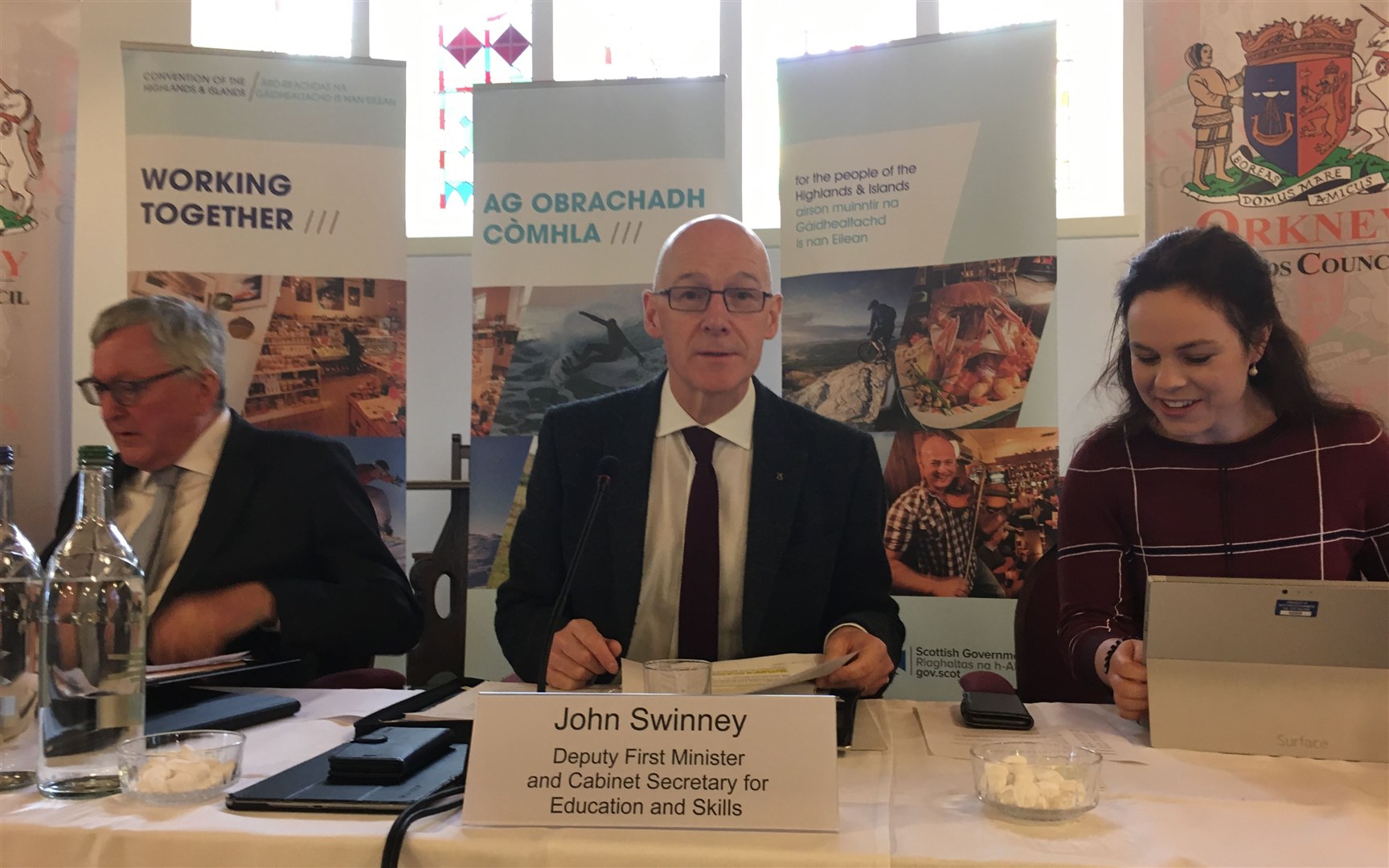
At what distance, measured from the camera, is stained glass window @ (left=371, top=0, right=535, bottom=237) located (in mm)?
4523

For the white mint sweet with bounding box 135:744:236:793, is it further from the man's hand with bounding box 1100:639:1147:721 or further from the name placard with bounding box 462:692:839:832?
the man's hand with bounding box 1100:639:1147:721

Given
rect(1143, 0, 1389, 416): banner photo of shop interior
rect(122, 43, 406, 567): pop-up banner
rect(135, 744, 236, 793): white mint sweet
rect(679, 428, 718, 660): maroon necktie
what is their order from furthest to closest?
rect(122, 43, 406, 567): pop-up banner, rect(1143, 0, 1389, 416): banner photo of shop interior, rect(679, 428, 718, 660): maroon necktie, rect(135, 744, 236, 793): white mint sweet

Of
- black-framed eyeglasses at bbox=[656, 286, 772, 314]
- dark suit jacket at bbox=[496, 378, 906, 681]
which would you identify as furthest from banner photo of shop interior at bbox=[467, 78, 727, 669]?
dark suit jacket at bbox=[496, 378, 906, 681]

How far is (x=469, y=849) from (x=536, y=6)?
4238 millimetres

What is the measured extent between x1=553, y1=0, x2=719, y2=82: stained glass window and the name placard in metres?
3.94

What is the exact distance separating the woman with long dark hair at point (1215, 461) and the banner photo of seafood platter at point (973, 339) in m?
1.02

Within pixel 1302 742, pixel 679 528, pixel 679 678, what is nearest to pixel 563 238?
pixel 679 528

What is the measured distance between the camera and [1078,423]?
13.0 ft

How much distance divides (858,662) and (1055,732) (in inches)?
11.3

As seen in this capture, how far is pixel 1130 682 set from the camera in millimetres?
1384

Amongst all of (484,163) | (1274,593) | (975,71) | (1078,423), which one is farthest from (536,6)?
(1274,593)

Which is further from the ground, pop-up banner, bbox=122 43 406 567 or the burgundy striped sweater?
pop-up banner, bbox=122 43 406 567

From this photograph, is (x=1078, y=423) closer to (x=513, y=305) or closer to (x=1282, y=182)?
(x=1282, y=182)

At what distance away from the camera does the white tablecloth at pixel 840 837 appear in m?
0.90
